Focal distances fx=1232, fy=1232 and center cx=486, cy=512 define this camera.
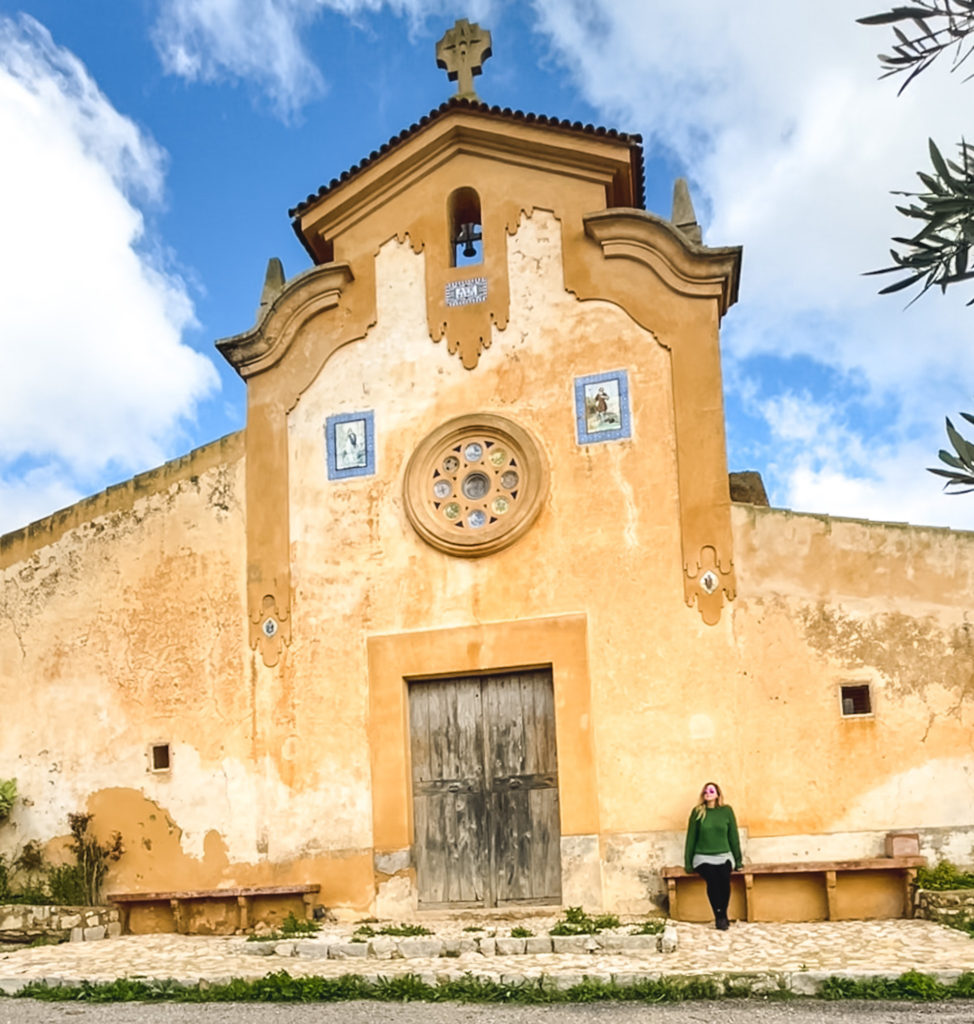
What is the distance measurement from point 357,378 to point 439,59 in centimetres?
412

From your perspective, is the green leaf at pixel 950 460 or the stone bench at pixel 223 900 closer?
the green leaf at pixel 950 460

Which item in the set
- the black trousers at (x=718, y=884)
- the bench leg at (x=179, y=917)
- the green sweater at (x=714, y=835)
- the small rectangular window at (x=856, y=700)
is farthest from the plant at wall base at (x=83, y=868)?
the small rectangular window at (x=856, y=700)

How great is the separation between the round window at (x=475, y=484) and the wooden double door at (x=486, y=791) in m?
1.52

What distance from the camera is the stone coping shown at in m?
10.2

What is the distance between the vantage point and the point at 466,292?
13.7m

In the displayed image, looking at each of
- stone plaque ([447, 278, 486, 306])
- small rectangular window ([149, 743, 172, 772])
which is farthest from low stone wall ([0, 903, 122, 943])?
stone plaque ([447, 278, 486, 306])

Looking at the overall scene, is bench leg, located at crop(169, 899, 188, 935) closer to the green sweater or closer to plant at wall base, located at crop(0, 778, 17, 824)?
plant at wall base, located at crop(0, 778, 17, 824)

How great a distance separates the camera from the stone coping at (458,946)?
10172mm

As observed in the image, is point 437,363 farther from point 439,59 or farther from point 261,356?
point 439,59

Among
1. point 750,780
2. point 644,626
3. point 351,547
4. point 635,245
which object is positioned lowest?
point 750,780

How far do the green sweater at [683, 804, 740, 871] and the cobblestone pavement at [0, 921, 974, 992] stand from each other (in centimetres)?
66

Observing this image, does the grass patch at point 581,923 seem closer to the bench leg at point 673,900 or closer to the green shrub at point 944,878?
the bench leg at point 673,900

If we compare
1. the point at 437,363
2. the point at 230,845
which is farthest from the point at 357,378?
the point at 230,845

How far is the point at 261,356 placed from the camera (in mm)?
14242
